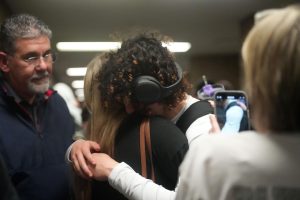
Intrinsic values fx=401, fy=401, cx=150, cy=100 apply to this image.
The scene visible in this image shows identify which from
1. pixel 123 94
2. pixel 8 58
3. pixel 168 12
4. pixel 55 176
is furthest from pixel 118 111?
pixel 168 12

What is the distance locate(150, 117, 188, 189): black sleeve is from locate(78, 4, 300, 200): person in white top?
330mm

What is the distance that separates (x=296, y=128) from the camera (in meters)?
0.65

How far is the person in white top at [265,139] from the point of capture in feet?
2.05

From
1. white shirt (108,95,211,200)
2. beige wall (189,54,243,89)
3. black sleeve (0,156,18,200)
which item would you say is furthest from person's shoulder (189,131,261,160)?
beige wall (189,54,243,89)

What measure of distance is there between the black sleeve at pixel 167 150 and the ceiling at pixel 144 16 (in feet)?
10.9

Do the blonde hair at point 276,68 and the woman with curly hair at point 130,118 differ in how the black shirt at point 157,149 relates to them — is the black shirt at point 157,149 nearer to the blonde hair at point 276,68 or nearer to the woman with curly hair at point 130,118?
the woman with curly hair at point 130,118

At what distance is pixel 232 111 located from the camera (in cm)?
114

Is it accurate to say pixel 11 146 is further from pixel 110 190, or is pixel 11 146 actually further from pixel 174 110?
pixel 174 110

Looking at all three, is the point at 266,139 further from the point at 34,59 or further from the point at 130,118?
the point at 34,59

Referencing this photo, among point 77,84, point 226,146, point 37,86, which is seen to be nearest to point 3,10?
→ point 37,86

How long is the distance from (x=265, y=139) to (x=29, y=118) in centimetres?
107

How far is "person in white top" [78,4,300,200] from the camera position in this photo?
625mm

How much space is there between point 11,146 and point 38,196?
20cm

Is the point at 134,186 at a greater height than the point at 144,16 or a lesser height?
lesser
